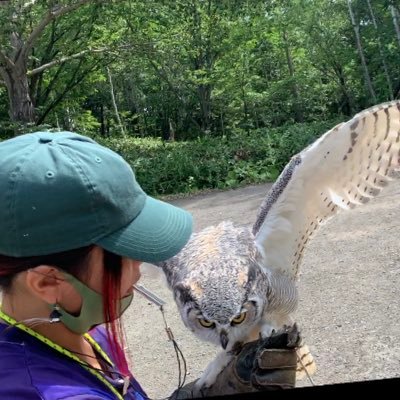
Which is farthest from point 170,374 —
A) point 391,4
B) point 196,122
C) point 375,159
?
point 196,122

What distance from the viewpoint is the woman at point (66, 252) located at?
588 mm

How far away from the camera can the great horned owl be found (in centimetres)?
146

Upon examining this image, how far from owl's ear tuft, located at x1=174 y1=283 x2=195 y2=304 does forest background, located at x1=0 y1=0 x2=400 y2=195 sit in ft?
15.6

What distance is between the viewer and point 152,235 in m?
0.67

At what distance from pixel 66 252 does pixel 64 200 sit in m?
0.07

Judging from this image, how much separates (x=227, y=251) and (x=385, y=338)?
1283 mm

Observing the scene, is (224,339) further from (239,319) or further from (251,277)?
(251,277)

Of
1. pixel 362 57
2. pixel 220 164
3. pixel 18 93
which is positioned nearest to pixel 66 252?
pixel 220 164

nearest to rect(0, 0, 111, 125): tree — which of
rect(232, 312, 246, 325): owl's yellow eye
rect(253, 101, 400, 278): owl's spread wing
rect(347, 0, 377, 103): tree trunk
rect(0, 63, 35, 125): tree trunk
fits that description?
rect(0, 63, 35, 125): tree trunk

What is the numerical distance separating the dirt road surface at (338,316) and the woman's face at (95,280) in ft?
5.01

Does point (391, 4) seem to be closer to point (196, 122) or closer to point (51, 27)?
point (51, 27)

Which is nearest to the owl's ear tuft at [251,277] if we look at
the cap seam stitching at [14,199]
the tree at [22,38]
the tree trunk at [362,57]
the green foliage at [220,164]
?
the cap seam stitching at [14,199]

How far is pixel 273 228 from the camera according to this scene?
5.87 feet

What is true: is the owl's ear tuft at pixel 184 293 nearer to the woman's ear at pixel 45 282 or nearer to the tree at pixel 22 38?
the woman's ear at pixel 45 282
